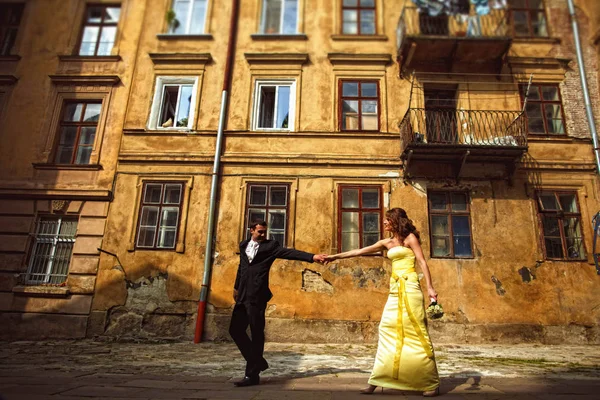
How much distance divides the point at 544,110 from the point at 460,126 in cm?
236

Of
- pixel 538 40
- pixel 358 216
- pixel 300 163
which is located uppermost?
pixel 538 40

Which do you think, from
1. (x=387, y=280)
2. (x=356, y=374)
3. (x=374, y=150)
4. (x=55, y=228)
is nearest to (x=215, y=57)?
(x=374, y=150)

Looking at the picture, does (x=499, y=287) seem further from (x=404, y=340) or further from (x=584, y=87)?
(x=404, y=340)

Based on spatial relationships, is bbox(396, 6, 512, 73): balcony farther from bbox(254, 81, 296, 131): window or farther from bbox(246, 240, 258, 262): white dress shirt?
bbox(246, 240, 258, 262): white dress shirt

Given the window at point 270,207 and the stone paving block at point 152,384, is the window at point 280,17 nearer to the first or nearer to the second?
the window at point 270,207

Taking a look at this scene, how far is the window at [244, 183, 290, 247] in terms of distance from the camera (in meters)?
9.59

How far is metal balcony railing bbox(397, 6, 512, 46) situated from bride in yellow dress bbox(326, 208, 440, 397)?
26.2ft

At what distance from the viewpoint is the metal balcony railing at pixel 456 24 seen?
1065 centimetres

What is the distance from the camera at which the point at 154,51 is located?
11.2 meters

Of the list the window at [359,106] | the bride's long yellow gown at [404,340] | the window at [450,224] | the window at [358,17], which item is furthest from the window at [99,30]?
the bride's long yellow gown at [404,340]

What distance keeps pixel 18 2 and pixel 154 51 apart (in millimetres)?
4806

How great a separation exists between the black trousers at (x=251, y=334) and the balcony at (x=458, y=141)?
241 inches

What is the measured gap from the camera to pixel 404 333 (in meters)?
3.89

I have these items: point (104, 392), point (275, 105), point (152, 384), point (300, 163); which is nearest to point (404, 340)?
point (152, 384)
